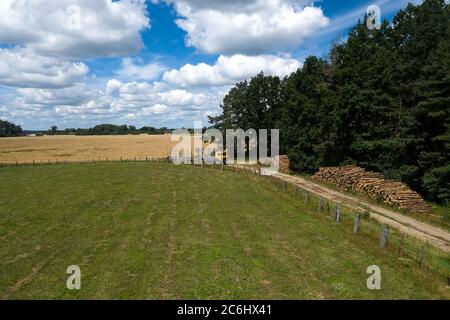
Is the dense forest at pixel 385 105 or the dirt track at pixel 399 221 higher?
the dense forest at pixel 385 105

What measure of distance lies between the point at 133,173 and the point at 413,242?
33.1 metres

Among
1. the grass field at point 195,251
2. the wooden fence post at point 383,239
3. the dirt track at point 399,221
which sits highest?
the wooden fence post at point 383,239

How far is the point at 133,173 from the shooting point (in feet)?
142

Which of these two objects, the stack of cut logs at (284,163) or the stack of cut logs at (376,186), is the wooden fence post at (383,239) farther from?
the stack of cut logs at (284,163)

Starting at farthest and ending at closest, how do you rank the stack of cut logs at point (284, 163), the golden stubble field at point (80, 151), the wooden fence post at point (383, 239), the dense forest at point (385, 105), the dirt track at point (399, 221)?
the golden stubble field at point (80, 151), the stack of cut logs at point (284, 163), the dense forest at point (385, 105), the dirt track at point (399, 221), the wooden fence post at point (383, 239)

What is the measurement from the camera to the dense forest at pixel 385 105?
1118 inches

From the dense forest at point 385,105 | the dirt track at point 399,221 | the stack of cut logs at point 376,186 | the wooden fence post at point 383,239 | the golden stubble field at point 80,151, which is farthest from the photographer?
the golden stubble field at point 80,151

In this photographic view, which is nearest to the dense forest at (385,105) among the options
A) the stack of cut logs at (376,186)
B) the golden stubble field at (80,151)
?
the stack of cut logs at (376,186)

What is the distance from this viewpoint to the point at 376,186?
97.5 feet

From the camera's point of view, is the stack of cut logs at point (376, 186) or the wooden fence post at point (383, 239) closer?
the wooden fence post at point (383, 239)

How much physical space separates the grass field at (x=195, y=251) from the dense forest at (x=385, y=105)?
11.5 m
